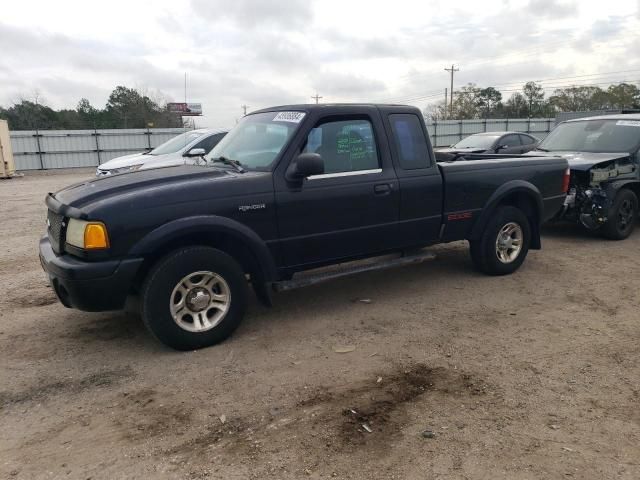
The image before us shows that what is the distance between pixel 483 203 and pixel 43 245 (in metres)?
4.40

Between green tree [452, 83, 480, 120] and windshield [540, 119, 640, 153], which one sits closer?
windshield [540, 119, 640, 153]

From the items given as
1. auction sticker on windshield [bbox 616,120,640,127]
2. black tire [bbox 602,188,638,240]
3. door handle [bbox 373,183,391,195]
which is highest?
auction sticker on windshield [bbox 616,120,640,127]

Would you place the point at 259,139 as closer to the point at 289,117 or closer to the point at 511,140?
the point at 289,117

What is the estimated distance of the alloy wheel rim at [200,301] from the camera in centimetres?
399

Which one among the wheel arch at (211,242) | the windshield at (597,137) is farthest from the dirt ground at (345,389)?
the windshield at (597,137)

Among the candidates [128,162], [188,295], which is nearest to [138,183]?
[188,295]

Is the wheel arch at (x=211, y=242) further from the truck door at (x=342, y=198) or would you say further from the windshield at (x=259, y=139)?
the windshield at (x=259, y=139)

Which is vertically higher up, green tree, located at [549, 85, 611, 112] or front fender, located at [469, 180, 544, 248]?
green tree, located at [549, 85, 611, 112]

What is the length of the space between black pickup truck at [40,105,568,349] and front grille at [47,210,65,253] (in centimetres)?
1

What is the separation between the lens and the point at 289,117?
4738 millimetres

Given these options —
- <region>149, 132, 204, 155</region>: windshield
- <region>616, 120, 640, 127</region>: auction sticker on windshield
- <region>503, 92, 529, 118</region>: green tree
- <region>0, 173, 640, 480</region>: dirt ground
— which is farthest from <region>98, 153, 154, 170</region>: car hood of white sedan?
<region>503, 92, 529, 118</region>: green tree

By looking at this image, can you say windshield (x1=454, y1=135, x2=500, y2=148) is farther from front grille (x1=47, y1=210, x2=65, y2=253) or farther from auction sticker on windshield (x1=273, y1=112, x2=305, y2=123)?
front grille (x1=47, y1=210, x2=65, y2=253)

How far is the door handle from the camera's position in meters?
4.85

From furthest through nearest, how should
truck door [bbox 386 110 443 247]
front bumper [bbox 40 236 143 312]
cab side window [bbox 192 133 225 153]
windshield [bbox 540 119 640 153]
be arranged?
cab side window [bbox 192 133 225 153] < windshield [bbox 540 119 640 153] < truck door [bbox 386 110 443 247] < front bumper [bbox 40 236 143 312]
